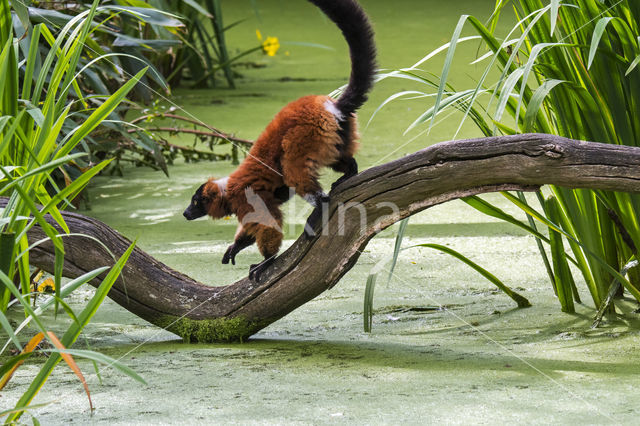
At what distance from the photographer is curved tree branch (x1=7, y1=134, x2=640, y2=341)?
1.57 metres

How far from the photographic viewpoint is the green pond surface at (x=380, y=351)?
147 cm

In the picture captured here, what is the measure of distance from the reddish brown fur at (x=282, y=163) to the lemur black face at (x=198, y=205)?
2cm

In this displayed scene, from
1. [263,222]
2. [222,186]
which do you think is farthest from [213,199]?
[263,222]

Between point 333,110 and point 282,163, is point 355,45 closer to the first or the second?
point 333,110

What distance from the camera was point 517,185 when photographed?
1628mm

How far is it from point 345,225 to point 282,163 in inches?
7.6

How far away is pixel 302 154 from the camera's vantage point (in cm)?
177

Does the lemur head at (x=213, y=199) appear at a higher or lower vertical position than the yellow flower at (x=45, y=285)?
higher

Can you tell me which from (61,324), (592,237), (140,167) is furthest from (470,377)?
(140,167)

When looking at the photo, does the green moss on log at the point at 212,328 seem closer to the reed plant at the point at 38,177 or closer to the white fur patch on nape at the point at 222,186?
the white fur patch on nape at the point at 222,186

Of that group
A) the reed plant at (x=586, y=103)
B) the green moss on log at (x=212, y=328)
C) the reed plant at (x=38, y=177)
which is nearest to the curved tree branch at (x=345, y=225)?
the green moss on log at (x=212, y=328)

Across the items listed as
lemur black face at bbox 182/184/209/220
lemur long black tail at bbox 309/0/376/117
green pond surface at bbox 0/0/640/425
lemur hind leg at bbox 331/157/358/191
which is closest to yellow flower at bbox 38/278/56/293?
green pond surface at bbox 0/0/640/425

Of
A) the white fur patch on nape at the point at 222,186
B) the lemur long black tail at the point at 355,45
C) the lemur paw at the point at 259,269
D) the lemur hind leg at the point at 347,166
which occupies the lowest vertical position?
the lemur paw at the point at 259,269

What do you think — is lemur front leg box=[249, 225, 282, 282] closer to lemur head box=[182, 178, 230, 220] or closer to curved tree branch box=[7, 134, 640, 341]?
curved tree branch box=[7, 134, 640, 341]
